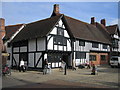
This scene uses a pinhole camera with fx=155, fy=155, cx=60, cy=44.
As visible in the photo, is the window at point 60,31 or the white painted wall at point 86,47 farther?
the white painted wall at point 86,47

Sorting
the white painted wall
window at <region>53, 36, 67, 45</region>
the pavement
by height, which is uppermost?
window at <region>53, 36, 67, 45</region>

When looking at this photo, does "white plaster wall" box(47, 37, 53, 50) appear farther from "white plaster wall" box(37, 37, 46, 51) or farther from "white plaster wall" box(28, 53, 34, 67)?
"white plaster wall" box(28, 53, 34, 67)

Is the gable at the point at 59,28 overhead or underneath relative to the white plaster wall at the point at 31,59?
overhead

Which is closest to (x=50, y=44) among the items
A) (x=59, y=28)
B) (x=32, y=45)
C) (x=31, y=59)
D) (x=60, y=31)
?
(x=60, y=31)

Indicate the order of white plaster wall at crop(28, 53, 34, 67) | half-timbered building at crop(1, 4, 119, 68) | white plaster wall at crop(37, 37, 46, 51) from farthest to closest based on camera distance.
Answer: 1. white plaster wall at crop(28, 53, 34, 67)
2. half-timbered building at crop(1, 4, 119, 68)
3. white plaster wall at crop(37, 37, 46, 51)

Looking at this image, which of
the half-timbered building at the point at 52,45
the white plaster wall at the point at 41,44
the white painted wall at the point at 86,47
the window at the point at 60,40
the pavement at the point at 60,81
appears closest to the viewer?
the pavement at the point at 60,81

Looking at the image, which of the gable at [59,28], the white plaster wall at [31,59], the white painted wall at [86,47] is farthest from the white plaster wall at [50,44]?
the white painted wall at [86,47]

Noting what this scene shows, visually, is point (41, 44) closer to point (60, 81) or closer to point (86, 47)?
point (86, 47)

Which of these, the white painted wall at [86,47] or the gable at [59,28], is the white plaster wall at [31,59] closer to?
the gable at [59,28]

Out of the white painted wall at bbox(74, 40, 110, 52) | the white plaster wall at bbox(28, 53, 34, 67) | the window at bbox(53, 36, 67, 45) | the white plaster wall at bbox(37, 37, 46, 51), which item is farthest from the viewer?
the white painted wall at bbox(74, 40, 110, 52)

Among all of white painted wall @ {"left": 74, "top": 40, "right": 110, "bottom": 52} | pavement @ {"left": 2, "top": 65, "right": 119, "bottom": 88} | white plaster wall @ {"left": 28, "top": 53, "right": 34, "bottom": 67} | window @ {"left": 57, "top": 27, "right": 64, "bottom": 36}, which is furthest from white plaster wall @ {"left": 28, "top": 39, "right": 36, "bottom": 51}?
pavement @ {"left": 2, "top": 65, "right": 119, "bottom": 88}

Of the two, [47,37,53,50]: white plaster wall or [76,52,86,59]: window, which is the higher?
[47,37,53,50]: white plaster wall

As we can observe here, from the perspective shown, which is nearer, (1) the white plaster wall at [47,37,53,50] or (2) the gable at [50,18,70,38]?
(1) the white plaster wall at [47,37,53,50]

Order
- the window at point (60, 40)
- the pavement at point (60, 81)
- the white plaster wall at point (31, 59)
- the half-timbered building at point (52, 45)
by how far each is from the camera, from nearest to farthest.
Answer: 1. the pavement at point (60, 81)
2. the half-timbered building at point (52, 45)
3. the window at point (60, 40)
4. the white plaster wall at point (31, 59)
